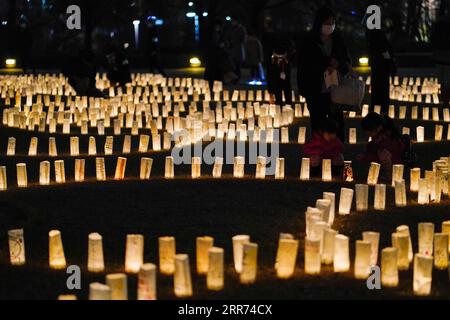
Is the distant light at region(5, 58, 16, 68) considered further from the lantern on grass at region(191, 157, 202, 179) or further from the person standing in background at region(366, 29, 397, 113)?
the lantern on grass at region(191, 157, 202, 179)

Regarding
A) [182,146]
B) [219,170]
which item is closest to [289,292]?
[219,170]

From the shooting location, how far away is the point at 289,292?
804 centimetres

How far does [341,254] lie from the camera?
8453 mm

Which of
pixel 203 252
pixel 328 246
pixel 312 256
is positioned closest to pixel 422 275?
pixel 312 256

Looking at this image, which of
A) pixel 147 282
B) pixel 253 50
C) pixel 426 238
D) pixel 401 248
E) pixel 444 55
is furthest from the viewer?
pixel 253 50

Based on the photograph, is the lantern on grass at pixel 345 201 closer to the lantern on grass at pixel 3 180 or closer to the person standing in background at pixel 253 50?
the lantern on grass at pixel 3 180

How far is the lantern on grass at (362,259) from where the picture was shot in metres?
8.20

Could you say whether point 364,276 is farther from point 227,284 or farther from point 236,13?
point 236,13

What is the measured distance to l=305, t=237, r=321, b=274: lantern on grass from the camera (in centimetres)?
827

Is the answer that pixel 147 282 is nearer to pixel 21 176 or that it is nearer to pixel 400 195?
pixel 400 195

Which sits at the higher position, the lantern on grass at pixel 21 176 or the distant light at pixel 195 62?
the lantern on grass at pixel 21 176

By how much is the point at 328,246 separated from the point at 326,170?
4.74 metres

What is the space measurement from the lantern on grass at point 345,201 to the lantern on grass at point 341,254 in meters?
2.25

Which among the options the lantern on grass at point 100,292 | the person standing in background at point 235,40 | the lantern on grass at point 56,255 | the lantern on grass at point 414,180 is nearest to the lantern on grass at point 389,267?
the lantern on grass at point 100,292
